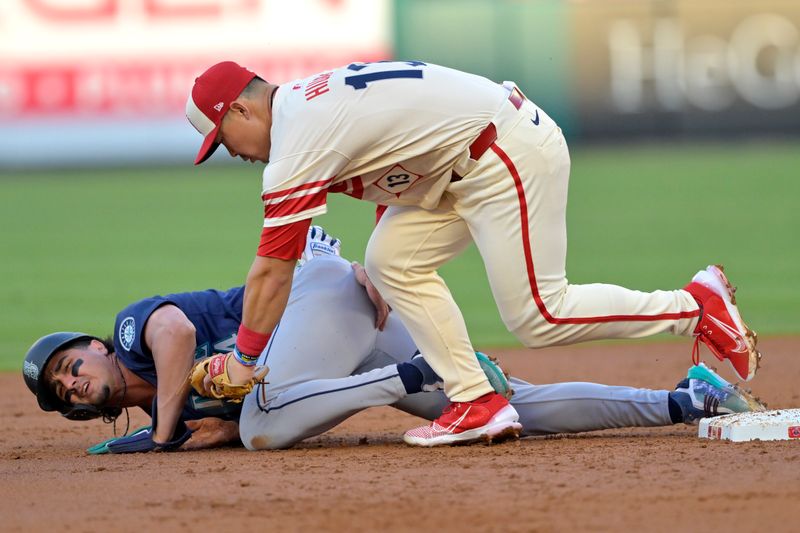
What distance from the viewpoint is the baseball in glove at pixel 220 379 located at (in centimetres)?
413

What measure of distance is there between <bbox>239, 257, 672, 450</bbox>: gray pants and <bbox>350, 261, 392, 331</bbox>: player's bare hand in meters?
0.03

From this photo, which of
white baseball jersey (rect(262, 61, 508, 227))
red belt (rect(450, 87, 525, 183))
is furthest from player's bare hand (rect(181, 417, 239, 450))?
red belt (rect(450, 87, 525, 183))

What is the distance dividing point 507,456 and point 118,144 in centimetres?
1454

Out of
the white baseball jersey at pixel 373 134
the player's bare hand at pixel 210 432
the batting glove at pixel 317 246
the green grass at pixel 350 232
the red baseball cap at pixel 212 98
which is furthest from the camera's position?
the green grass at pixel 350 232

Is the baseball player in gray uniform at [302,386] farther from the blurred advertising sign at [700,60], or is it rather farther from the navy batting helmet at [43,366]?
the blurred advertising sign at [700,60]

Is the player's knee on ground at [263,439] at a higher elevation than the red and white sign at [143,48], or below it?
below

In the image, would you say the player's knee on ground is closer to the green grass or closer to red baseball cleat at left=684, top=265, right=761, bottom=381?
red baseball cleat at left=684, top=265, right=761, bottom=381

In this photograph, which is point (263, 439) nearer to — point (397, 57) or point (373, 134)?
point (373, 134)

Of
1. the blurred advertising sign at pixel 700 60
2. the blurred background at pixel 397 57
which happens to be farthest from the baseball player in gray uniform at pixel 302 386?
the blurred advertising sign at pixel 700 60

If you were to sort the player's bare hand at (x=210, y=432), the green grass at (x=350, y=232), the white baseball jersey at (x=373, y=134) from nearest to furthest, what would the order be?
the white baseball jersey at (x=373, y=134), the player's bare hand at (x=210, y=432), the green grass at (x=350, y=232)

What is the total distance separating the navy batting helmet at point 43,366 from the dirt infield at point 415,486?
215 millimetres

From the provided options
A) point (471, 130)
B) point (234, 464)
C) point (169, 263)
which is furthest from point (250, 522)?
point (169, 263)

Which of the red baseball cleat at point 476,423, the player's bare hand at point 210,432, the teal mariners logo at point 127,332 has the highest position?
A: the teal mariners logo at point 127,332

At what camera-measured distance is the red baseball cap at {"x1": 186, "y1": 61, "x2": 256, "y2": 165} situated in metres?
4.12
